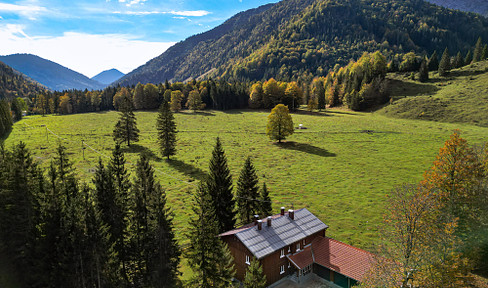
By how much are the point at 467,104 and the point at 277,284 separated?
344ft

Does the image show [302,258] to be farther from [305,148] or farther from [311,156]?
[305,148]

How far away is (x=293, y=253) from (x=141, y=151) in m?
55.3

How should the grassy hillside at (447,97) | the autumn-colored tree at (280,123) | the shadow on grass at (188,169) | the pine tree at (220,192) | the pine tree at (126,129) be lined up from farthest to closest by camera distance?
the grassy hillside at (447,97) → the autumn-colored tree at (280,123) → the pine tree at (126,129) → the shadow on grass at (188,169) → the pine tree at (220,192)

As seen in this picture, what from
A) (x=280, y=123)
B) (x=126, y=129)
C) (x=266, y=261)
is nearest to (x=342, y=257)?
(x=266, y=261)

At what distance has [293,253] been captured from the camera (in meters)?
28.1

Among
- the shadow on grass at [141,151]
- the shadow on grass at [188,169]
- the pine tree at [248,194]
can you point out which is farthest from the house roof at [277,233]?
the shadow on grass at [141,151]

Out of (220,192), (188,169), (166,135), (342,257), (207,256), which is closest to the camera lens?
(207,256)

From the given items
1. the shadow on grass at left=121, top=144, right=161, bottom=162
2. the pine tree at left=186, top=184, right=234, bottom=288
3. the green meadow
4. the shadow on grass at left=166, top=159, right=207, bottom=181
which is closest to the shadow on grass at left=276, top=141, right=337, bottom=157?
the green meadow

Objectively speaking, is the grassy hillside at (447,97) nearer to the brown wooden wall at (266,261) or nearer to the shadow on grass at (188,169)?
the shadow on grass at (188,169)

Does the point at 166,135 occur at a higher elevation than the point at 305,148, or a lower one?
higher

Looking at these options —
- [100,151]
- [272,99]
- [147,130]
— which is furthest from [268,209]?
[272,99]

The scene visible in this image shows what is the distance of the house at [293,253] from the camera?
25844 millimetres

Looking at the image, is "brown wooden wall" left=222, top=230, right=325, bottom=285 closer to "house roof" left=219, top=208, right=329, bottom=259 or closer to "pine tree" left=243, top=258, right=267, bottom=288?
"house roof" left=219, top=208, right=329, bottom=259

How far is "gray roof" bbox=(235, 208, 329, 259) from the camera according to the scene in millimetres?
25750
